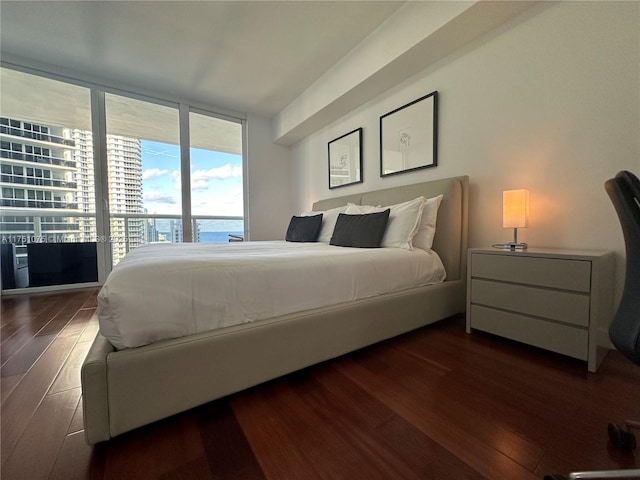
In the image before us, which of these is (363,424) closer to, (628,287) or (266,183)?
(628,287)

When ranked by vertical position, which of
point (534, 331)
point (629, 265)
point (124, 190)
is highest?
point (124, 190)

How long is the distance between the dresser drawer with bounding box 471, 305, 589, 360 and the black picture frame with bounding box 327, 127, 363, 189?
2064mm

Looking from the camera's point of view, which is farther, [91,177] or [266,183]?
[266,183]

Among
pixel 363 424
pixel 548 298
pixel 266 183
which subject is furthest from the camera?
pixel 266 183

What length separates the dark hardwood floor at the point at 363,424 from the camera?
0.81 m

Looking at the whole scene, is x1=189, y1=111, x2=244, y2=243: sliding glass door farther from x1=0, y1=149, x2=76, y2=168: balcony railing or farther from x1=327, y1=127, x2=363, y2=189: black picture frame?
x1=327, y1=127, x2=363, y2=189: black picture frame

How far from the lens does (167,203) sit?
12.2 feet

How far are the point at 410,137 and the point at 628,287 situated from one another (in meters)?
2.15

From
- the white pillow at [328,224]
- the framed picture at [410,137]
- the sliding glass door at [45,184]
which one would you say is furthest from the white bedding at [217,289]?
the sliding glass door at [45,184]

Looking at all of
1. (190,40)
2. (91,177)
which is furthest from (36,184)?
Result: (190,40)

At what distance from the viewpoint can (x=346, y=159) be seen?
11.2 feet

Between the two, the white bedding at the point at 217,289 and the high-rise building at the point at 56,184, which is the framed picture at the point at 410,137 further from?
the high-rise building at the point at 56,184

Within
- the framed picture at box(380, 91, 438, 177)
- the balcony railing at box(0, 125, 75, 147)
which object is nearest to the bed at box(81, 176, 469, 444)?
the framed picture at box(380, 91, 438, 177)

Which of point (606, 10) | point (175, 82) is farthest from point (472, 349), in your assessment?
point (175, 82)
